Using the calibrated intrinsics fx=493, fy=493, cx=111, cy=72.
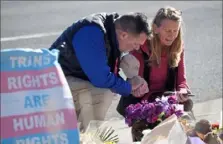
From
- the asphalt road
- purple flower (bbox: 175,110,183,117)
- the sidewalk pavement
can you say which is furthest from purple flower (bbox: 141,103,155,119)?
the asphalt road

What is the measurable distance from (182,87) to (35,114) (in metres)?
1.77

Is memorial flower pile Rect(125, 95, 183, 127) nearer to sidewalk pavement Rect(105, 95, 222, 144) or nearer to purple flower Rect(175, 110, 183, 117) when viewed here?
purple flower Rect(175, 110, 183, 117)

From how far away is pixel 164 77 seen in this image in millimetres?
3725

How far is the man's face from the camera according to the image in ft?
9.83

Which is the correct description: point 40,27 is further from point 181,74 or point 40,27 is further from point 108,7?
point 181,74

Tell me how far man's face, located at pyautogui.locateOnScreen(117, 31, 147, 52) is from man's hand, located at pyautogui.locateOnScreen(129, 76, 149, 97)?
1.13ft

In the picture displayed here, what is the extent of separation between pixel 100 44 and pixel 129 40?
19 cm

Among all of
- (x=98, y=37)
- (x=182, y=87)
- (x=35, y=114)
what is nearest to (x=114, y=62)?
(x=98, y=37)

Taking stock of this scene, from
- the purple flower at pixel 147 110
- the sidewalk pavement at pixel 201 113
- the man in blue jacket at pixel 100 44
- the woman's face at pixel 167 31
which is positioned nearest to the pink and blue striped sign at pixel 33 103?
Answer: the man in blue jacket at pixel 100 44

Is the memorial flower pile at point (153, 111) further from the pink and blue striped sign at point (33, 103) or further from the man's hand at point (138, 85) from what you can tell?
the pink and blue striped sign at point (33, 103)

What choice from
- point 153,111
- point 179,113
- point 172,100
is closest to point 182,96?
point 172,100

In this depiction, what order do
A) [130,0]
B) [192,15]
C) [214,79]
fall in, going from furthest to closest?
1. [130,0]
2. [192,15]
3. [214,79]

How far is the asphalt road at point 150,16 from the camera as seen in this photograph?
6.22 metres

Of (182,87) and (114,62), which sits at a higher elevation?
(114,62)
